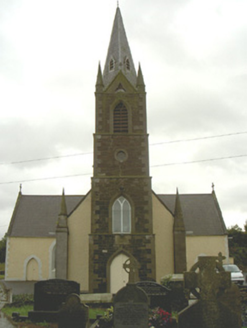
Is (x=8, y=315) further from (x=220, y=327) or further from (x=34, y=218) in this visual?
(x=34, y=218)

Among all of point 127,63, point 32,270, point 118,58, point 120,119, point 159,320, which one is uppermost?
point 118,58

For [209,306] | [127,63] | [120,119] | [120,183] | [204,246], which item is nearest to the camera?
[209,306]

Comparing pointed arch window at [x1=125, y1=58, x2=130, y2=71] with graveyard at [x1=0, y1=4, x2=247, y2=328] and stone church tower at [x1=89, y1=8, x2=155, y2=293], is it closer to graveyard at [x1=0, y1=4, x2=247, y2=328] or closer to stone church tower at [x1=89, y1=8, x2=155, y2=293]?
graveyard at [x1=0, y1=4, x2=247, y2=328]

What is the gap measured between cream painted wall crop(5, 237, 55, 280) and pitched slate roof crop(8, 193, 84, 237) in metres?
0.60

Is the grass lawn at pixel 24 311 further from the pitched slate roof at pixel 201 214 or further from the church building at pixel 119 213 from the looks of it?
the pitched slate roof at pixel 201 214

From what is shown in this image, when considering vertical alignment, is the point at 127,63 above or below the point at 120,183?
above

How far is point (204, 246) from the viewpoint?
3303 centimetres

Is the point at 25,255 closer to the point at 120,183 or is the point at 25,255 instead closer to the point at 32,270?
the point at 32,270

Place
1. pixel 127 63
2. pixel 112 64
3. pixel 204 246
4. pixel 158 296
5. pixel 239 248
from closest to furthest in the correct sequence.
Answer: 1. pixel 158 296
2. pixel 112 64
3. pixel 127 63
4. pixel 204 246
5. pixel 239 248

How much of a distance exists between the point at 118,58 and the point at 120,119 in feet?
18.3

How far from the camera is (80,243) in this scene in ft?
83.7

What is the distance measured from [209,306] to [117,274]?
13616 mm

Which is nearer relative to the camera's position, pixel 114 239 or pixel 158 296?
pixel 158 296

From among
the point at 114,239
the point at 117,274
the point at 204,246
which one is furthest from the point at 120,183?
the point at 204,246
